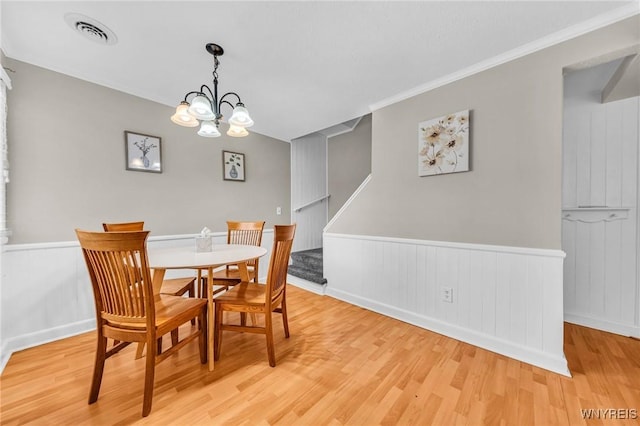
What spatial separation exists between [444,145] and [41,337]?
379cm

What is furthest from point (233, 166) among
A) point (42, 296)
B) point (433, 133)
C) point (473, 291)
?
point (473, 291)

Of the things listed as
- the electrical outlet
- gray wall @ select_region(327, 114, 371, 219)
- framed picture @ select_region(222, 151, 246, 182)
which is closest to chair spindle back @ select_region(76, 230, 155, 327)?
framed picture @ select_region(222, 151, 246, 182)

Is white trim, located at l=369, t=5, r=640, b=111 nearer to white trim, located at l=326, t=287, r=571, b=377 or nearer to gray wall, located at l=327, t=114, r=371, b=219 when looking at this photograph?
gray wall, located at l=327, t=114, r=371, b=219

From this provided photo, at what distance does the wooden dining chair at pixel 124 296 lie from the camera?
121cm

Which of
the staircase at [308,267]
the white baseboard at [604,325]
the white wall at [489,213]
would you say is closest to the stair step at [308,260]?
the staircase at [308,267]

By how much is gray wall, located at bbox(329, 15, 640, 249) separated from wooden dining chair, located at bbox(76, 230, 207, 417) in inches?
82.9

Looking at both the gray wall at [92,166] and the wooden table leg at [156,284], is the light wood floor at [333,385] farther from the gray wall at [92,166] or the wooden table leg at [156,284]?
the gray wall at [92,166]

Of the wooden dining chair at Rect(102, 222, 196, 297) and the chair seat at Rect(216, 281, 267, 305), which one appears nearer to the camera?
the chair seat at Rect(216, 281, 267, 305)

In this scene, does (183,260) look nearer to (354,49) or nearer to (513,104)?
(354,49)

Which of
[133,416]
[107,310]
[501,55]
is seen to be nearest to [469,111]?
[501,55]

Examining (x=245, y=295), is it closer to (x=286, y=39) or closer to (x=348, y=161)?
(x=286, y=39)

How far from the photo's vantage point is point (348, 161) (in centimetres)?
407

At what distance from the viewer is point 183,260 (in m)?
1.60

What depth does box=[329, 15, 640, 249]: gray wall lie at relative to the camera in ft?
5.34
